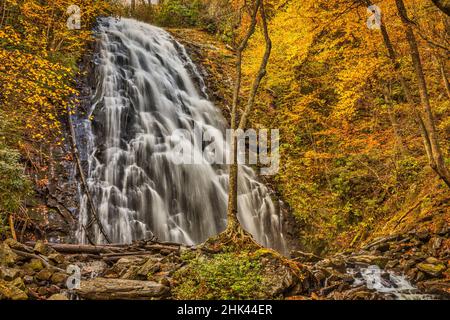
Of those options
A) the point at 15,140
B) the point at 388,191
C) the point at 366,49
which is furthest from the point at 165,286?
the point at 366,49

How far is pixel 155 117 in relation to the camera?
14039 millimetres

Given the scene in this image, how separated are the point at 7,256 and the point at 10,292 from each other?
101 centimetres

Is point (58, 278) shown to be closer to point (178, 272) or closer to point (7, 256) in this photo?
point (7, 256)

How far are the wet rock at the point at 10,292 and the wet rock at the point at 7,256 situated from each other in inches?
28.5

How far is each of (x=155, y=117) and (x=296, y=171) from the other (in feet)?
19.5

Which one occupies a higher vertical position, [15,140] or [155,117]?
[155,117]

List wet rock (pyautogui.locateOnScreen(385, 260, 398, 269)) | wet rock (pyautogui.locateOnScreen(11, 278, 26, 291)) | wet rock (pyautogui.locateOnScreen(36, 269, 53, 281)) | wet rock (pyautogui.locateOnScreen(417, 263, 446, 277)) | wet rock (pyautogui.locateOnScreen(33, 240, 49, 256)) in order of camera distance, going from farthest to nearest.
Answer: wet rock (pyautogui.locateOnScreen(385, 260, 398, 269)), wet rock (pyautogui.locateOnScreen(417, 263, 446, 277)), wet rock (pyautogui.locateOnScreen(33, 240, 49, 256)), wet rock (pyautogui.locateOnScreen(36, 269, 53, 281)), wet rock (pyautogui.locateOnScreen(11, 278, 26, 291))

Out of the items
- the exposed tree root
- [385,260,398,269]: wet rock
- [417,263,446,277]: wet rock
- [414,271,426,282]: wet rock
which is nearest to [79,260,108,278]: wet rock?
the exposed tree root

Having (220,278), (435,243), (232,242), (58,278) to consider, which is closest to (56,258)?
(58,278)

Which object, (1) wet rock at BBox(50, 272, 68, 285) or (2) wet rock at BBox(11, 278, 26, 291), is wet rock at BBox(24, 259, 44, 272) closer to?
(1) wet rock at BBox(50, 272, 68, 285)

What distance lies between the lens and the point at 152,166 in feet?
39.8

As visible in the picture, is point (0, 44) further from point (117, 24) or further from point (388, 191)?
point (388, 191)

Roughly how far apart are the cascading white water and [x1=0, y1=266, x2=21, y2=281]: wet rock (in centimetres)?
362

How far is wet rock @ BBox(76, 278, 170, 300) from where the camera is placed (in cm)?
581
